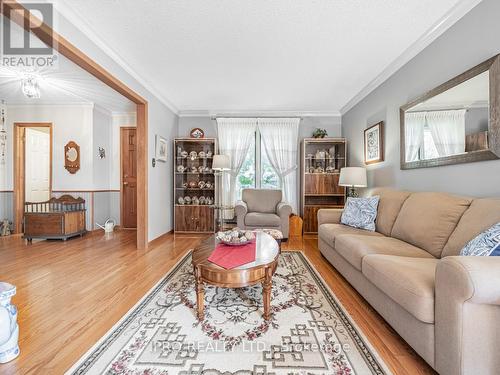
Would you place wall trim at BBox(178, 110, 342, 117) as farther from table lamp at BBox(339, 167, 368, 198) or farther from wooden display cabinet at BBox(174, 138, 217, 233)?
table lamp at BBox(339, 167, 368, 198)

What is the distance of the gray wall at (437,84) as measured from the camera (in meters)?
1.87

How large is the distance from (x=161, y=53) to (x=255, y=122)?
253 centimetres

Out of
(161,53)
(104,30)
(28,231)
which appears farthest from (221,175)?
(28,231)

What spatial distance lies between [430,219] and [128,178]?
5.39 meters

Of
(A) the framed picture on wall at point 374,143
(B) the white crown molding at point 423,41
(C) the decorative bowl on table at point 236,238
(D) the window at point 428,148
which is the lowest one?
(C) the decorative bowl on table at point 236,238

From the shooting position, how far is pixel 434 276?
1.37m

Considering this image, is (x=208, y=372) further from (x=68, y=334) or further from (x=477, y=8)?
(x=477, y=8)

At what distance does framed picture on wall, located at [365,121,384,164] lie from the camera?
3.50 m

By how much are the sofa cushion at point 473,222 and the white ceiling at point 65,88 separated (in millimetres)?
4490

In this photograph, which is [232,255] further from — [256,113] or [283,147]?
[256,113]

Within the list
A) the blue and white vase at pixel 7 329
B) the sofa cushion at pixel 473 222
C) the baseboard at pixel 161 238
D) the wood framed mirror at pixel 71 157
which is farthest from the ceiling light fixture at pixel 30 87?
the sofa cushion at pixel 473 222

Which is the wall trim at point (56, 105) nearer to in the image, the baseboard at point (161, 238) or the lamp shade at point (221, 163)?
the lamp shade at point (221, 163)

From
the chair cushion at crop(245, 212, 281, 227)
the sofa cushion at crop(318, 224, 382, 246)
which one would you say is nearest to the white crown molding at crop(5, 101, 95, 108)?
the chair cushion at crop(245, 212, 281, 227)

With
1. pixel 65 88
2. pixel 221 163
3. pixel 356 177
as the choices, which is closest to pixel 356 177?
pixel 356 177
